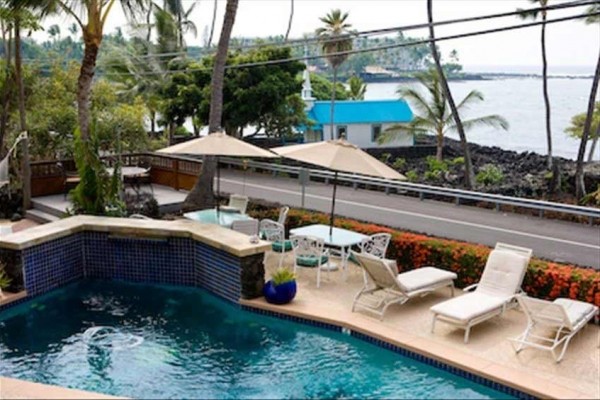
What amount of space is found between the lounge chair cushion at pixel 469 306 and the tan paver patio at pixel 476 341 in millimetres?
344

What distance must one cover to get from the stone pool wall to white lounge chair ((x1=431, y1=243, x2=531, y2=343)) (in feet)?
10.4

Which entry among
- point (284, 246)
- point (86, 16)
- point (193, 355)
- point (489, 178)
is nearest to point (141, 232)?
point (284, 246)

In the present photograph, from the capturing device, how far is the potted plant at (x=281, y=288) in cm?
984

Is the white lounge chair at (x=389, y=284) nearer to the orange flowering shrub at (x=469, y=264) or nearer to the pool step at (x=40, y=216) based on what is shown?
the orange flowering shrub at (x=469, y=264)

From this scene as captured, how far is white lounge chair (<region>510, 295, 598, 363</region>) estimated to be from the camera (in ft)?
25.9

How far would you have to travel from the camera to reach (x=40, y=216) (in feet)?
53.3

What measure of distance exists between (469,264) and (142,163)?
12544 millimetres

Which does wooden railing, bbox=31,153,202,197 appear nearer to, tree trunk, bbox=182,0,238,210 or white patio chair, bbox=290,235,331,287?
tree trunk, bbox=182,0,238,210

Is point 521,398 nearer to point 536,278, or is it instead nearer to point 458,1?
point 536,278

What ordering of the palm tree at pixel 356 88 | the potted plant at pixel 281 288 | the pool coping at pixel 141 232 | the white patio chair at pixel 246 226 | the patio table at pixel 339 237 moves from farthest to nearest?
the palm tree at pixel 356 88 → the white patio chair at pixel 246 226 → the patio table at pixel 339 237 → the pool coping at pixel 141 232 → the potted plant at pixel 281 288

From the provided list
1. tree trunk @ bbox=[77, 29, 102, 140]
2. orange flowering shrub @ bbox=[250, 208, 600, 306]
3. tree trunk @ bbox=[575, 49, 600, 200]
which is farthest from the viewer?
tree trunk @ bbox=[575, 49, 600, 200]

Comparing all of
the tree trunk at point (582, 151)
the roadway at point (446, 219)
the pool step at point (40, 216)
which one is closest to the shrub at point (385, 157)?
the tree trunk at point (582, 151)

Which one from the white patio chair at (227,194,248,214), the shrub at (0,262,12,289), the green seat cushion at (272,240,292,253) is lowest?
the shrub at (0,262,12,289)

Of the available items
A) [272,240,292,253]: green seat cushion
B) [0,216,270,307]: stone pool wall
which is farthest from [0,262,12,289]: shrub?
[272,240,292,253]: green seat cushion
